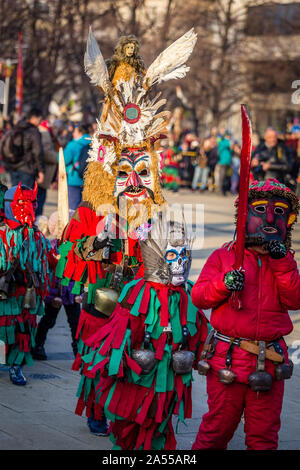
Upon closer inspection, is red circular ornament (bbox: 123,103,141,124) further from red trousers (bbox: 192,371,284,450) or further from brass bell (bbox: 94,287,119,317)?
red trousers (bbox: 192,371,284,450)

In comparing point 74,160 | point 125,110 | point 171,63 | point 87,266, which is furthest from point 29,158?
point 87,266

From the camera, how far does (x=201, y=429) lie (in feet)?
15.3

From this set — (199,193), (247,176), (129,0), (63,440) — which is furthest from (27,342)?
(129,0)

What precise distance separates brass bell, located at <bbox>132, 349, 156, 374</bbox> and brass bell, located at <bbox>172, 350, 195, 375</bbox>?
122 millimetres

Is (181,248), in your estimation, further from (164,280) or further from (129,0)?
(129,0)

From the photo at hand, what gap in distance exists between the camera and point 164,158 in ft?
27.8

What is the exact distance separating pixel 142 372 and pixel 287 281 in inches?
35.8

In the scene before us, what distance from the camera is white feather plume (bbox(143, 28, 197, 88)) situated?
20.7 feet

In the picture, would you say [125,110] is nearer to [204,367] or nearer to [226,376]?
[204,367]

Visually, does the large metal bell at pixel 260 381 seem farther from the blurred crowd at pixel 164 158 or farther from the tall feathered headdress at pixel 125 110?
the tall feathered headdress at pixel 125 110

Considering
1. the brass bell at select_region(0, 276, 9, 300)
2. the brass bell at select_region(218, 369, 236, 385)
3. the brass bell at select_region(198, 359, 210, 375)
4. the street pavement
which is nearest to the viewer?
the brass bell at select_region(218, 369, 236, 385)

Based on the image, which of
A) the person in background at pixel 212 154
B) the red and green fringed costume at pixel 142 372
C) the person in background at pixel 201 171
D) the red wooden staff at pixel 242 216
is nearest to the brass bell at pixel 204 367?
the red and green fringed costume at pixel 142 372

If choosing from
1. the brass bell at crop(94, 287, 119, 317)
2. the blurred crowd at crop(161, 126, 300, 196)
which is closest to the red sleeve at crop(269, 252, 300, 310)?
the brass bell at crop(94, 287, 119, 317)
